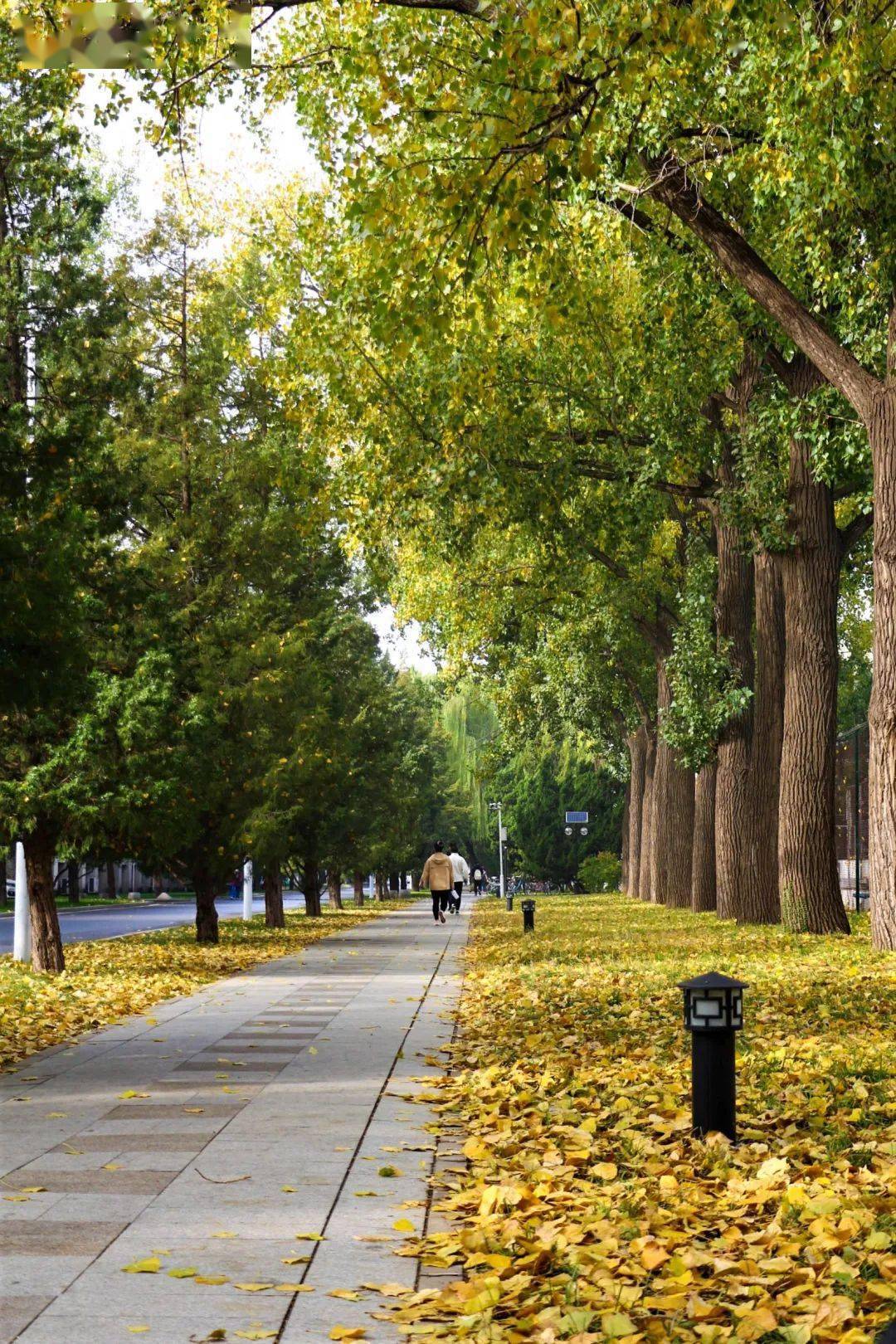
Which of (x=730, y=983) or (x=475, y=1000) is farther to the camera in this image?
(x=475, y=1000)

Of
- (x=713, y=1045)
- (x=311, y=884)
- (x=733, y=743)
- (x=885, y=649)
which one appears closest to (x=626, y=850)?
(x=311, y=884)

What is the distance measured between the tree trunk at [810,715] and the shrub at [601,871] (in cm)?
4199

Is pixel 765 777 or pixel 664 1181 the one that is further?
pixel 765 777

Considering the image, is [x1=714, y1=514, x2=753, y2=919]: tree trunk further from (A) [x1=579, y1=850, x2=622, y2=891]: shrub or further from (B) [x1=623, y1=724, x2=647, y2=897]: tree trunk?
(A) [x1=579, y1=850, x2=622, y2=891]: shrub

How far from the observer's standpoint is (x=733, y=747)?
2566 centimetres

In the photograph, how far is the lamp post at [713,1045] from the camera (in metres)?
7.10

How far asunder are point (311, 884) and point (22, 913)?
19717mm

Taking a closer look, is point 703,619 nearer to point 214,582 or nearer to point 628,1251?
point 214,582

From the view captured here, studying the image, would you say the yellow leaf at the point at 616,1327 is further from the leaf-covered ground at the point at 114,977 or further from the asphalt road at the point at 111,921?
the asphalt road at the point at 111,921

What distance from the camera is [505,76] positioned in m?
8.91

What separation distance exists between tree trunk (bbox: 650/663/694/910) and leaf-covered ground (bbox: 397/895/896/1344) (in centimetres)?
Result: 2327

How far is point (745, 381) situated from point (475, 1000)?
1190 centimetres

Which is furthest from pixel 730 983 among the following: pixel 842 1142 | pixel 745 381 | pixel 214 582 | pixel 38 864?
pixel 214 582

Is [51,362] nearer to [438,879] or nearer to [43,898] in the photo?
[43,898]
